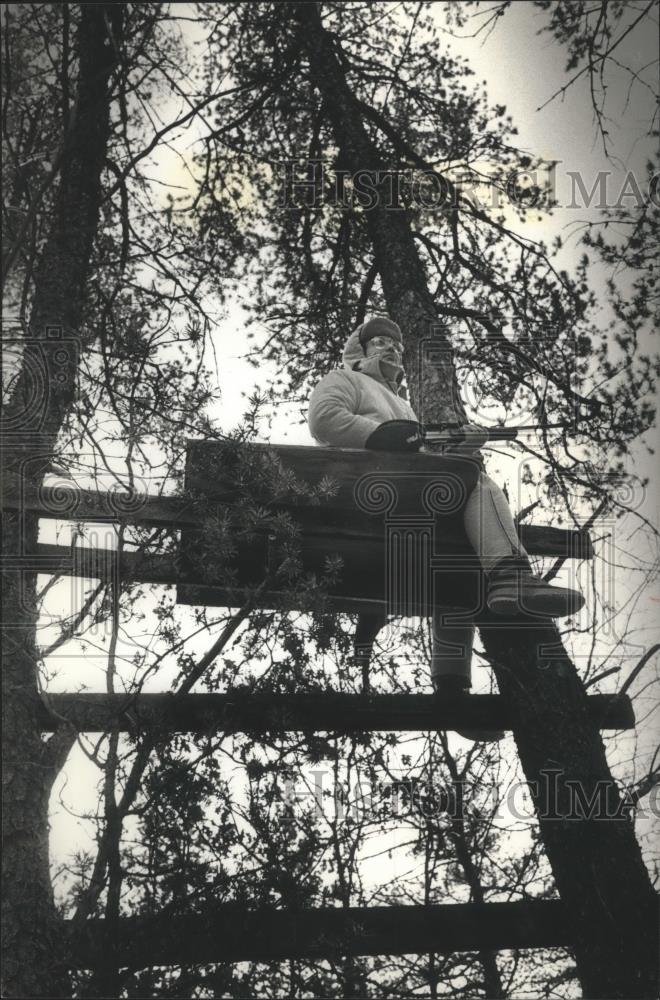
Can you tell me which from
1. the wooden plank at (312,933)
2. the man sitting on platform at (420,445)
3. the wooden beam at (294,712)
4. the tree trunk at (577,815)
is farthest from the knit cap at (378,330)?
the wooden plank at (312,933)

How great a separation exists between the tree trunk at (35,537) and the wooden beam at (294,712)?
0.18 meters

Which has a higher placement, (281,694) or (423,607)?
(423,607)

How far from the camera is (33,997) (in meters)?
3.38

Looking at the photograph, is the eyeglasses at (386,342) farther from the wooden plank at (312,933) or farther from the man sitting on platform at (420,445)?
the wooden plank at (312,933)

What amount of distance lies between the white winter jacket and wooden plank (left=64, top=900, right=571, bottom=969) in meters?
2.26

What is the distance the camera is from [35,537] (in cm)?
448

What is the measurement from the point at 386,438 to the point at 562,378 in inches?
87.0

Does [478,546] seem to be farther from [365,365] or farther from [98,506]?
[98,506]

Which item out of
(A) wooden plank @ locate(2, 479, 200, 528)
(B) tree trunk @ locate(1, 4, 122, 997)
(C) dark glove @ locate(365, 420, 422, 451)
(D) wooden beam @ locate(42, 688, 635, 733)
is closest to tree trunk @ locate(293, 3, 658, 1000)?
(D) wooden beam @ locate(42, 688, 635, 733)

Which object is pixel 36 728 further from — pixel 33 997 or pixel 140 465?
pixel 140 465

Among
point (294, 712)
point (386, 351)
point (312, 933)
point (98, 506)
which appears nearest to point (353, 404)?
point (386, 351)

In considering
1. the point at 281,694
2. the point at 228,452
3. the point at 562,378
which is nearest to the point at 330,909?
the point at 281,694

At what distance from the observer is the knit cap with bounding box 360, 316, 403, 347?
5.79m

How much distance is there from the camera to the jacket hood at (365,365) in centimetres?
571
